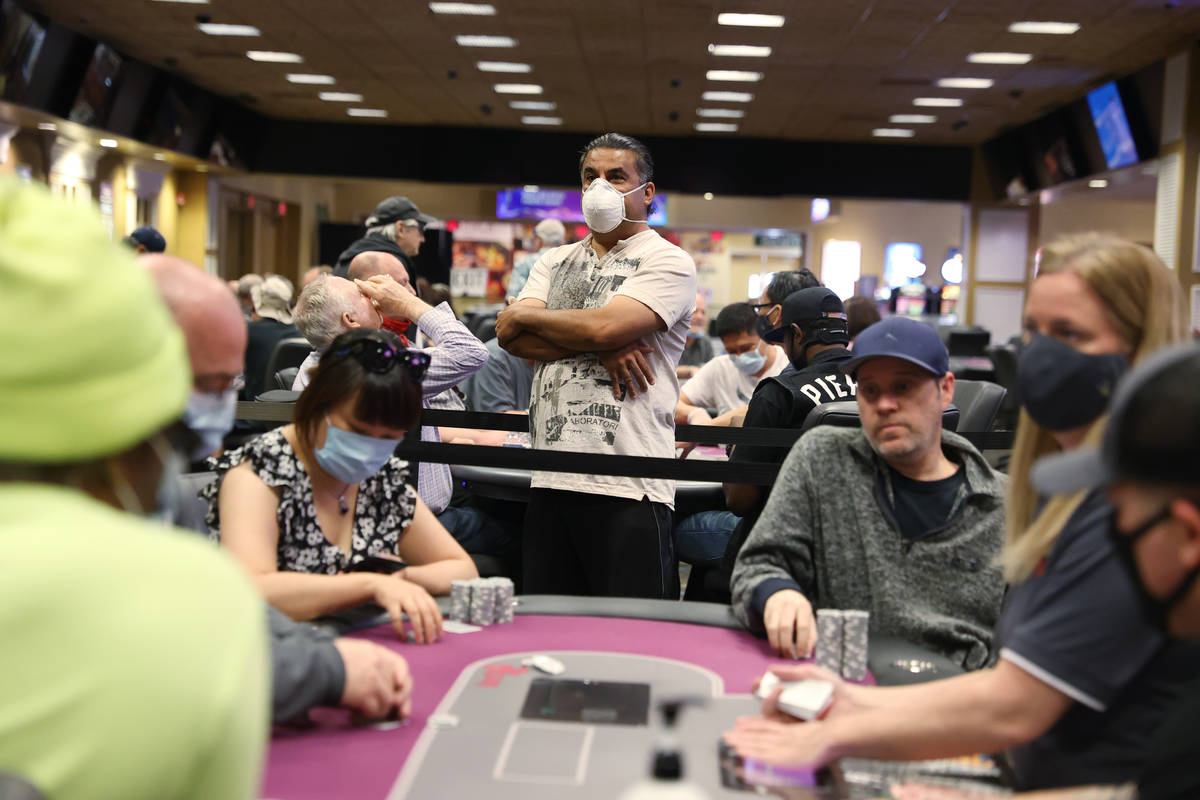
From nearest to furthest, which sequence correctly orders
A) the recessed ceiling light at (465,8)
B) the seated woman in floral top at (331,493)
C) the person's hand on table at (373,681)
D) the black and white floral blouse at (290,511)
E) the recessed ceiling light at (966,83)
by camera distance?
1. the person's hand on table at (373,681)
2. the seated woman in floral top at (331,493)
3. the black and white floral blouse at (290,511)
4. the recessed ceiling light at (465,8)
5. the recessed ceiling light at (966,83)

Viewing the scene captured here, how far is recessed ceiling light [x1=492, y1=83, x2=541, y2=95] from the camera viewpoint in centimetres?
1209

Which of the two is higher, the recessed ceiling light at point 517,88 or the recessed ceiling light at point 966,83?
the recessed ceiling light at point 517,88

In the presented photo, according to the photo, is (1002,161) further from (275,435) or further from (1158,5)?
(275,435)

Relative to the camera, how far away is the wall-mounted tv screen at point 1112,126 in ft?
35.3

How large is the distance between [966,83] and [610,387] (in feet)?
31.9

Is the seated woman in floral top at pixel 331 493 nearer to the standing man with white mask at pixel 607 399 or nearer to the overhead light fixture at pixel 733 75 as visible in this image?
the standing man with white mask at pixel 607 399

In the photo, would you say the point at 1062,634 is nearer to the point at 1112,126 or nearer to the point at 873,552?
the point at 873,552

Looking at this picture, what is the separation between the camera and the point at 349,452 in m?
1.93

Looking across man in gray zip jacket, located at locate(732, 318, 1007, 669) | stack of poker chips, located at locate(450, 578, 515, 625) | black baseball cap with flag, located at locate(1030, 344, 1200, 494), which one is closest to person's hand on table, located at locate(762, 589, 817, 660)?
man in gray zip jacket, located at locate(732, 318, 1007, 669)

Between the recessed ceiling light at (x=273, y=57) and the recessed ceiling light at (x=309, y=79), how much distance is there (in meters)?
0.60

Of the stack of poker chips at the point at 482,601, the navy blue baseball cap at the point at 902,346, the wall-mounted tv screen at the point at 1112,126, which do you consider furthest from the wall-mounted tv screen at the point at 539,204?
the stack of poker chips at the point at 482,601

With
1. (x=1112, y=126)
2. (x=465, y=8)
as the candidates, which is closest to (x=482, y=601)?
(x=465, y=8)

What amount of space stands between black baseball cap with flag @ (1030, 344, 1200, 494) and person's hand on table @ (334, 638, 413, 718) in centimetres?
92

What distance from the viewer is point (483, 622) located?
1896mm
